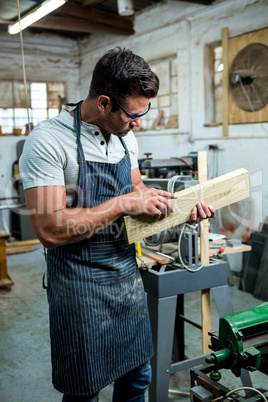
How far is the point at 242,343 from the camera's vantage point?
3.68ft

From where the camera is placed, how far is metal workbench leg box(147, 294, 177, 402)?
1.95 metres

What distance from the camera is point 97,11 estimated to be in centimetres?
562

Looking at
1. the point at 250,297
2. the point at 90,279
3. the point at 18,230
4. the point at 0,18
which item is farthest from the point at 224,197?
the point at 18,230

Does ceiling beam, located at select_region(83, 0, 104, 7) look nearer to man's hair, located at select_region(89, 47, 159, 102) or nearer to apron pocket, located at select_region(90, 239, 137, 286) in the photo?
man's hair, located at select_region(89, 47, 159, 102)

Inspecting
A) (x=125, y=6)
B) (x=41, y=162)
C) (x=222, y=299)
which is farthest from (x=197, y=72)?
(x=41, y=162)

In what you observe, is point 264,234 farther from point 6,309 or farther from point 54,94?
point 54,94

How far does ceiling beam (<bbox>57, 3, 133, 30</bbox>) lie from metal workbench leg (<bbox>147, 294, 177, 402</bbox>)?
4745 millimetres

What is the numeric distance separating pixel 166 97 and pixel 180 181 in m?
3.49

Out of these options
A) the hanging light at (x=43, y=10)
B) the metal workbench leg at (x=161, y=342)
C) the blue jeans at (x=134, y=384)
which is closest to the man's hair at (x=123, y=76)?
the blue jeans at (x=134, y=384)

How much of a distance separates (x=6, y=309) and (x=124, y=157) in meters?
2.56

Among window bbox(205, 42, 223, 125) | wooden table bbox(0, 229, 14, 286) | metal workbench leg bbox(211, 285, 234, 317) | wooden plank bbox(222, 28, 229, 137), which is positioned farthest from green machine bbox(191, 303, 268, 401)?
window bbox(205, 42, 223, 125)

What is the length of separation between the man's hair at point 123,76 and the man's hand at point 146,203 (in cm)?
31

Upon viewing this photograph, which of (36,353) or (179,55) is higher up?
(179,55)

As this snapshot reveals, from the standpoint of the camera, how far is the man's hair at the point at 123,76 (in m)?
1.18
